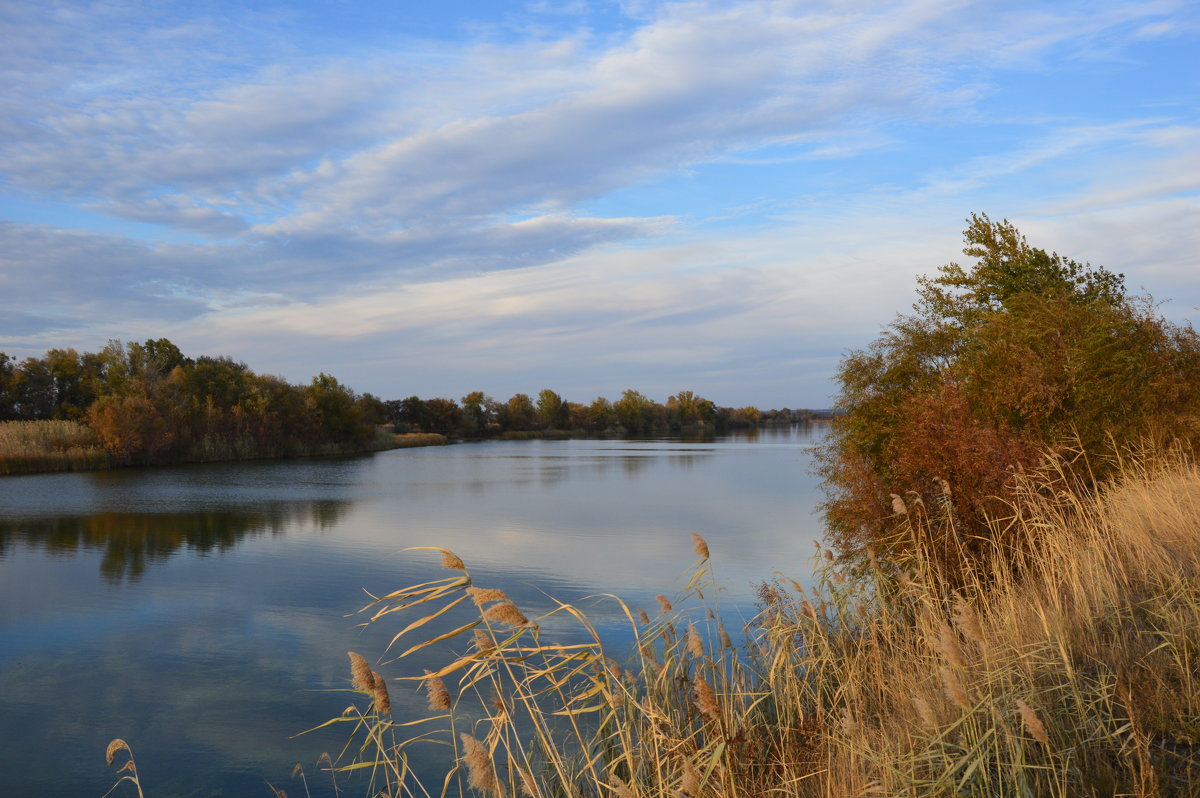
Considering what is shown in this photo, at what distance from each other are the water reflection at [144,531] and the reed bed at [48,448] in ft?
46.1

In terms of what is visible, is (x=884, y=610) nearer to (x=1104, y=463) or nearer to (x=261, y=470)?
(x=1104, y=463)

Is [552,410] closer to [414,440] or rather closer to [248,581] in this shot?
[414,440]

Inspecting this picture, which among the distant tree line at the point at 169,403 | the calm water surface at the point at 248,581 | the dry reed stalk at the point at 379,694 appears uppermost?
the distant tree line at the point at 169,403

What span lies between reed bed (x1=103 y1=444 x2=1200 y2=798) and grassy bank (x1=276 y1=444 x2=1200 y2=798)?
0.02 metres

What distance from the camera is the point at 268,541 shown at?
1549 centimetres

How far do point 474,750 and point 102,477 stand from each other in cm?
3259

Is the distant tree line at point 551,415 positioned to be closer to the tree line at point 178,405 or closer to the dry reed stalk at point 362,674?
the tree line at point 178,405

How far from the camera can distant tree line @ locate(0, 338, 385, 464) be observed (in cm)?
3516

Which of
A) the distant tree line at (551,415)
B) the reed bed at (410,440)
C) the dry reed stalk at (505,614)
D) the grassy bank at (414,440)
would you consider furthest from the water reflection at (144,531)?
the distant tree line at (551,415)

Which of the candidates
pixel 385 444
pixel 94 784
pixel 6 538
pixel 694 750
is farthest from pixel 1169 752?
pixel 385 444

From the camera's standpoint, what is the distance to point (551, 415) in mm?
95375

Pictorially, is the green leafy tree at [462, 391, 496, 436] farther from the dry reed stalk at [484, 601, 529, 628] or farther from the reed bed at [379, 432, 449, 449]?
the dry reed stalk at [484, 601, 529, 628]

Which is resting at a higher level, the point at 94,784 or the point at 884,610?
the point at 884,610

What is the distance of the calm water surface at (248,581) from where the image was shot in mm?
6117
